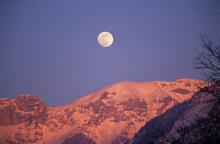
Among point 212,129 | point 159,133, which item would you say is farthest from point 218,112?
point 159,133

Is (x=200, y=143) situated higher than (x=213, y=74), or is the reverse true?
(x=213, y=74)

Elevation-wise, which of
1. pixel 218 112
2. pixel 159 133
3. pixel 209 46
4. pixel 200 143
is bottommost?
pixel 159 133

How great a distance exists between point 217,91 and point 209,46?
2.42 meters

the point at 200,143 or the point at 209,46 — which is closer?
the point at 200,143

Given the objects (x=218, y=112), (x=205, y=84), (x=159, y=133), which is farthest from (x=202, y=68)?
(x=159, y=133)

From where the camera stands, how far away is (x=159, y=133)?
81.9 feet

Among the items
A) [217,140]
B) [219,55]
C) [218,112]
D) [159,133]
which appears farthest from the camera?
[159,133]

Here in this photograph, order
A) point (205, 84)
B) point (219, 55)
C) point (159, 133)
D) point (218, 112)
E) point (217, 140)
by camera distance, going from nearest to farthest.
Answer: point (217, 140), point (218, 112), point (219, 55), point (205, 84), point (159, 133)

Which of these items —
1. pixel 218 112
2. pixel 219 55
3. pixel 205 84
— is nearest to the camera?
pixel 218 112

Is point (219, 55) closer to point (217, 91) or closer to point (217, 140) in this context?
point (217, 91)

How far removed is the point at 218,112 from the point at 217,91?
4.00 ft

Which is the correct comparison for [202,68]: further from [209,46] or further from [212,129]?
[212,129]

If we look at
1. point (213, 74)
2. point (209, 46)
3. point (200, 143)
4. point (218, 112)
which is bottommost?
point (200, 143)

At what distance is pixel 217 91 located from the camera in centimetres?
1667
